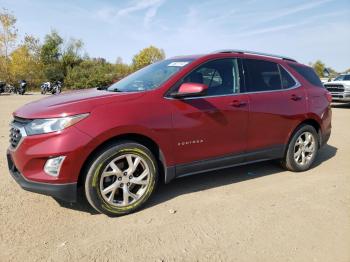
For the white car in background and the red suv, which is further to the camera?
the white car in background

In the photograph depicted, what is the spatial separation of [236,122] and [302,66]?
74.5 inches

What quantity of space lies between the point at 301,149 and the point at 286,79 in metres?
1.11

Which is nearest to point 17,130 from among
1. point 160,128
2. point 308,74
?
point 160,128

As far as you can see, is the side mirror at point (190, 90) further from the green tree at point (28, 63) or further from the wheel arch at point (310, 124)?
the green tree at point (28, 63)

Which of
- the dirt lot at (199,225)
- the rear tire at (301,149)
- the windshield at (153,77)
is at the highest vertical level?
the windshield at (153,77)

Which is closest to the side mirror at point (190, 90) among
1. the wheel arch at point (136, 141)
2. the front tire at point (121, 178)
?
the wheel arch at point (136, 141)

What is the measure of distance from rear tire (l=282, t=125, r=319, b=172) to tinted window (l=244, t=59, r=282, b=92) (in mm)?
841

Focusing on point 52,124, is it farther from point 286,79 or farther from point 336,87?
point 336,87

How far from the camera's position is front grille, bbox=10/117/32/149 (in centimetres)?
318

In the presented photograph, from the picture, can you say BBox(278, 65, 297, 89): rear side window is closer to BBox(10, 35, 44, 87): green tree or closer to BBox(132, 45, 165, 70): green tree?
BBox(10, 35, 44, 87): green tree

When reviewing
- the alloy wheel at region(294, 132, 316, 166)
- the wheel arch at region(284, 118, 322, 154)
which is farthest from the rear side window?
the alloy wheel at region(294, 132, 316, 166)

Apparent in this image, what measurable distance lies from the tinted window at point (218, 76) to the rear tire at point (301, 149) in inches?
55.1

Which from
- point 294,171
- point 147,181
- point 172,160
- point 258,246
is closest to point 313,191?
point 294,171

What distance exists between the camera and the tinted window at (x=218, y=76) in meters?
3.91
